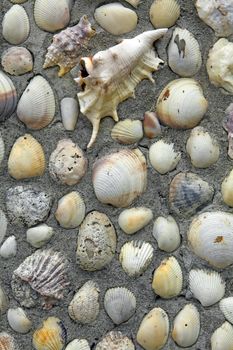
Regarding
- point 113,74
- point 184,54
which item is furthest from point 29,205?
point 184,54

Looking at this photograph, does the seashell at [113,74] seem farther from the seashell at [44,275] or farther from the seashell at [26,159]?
the seashell at [44,275]

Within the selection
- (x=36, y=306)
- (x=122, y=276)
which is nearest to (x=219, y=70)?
(x=122, y=276)

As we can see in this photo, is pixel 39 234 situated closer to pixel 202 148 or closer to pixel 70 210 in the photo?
pixel 70 210

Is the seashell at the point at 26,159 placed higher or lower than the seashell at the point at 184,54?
lower

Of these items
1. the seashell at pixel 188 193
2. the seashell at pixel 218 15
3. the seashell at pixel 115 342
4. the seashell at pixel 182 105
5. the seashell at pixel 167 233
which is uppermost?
the seashell at pixel 218 15

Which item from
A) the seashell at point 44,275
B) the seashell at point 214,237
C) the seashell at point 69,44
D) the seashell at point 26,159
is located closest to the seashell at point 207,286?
the seashell at point 214,237
